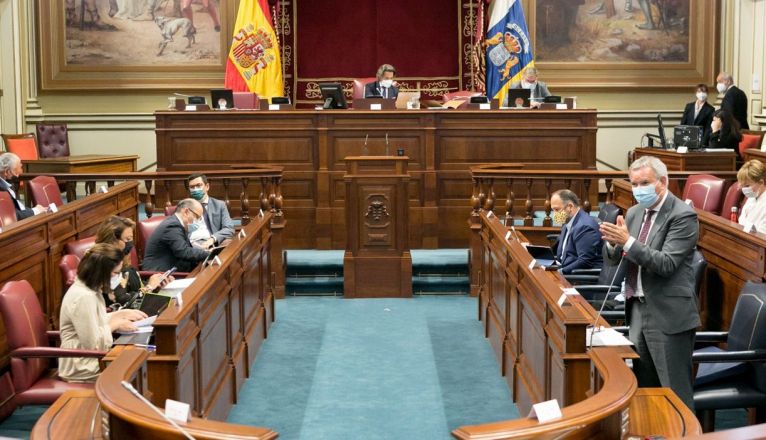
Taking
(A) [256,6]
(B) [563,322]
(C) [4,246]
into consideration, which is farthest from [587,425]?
(A) [256,6]

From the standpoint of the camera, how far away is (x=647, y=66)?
14711mm

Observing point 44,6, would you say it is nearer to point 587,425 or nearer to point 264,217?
point 264,217

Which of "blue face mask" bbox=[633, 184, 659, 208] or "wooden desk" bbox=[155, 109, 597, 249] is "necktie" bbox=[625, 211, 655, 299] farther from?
"wooden desk" bbox=[155, 109, 597, 249]

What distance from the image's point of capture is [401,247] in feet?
31.4

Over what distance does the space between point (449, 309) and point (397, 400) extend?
272cm

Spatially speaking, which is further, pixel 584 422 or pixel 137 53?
pixel 137 53

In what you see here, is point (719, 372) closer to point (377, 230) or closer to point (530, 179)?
point (530, 179)

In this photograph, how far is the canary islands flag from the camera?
45.4 ft

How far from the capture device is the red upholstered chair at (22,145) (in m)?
13.2

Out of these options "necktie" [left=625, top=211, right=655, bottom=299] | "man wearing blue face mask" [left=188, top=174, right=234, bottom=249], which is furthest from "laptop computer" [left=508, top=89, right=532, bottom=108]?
"necktie" [left=625, top=211, right=655, bottom=299]

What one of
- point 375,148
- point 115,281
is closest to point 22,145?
point 375,148

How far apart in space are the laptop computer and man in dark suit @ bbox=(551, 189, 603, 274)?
3716 mm

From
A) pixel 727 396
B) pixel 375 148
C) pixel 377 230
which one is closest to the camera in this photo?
pixel 727 396

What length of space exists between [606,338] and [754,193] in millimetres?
3623
